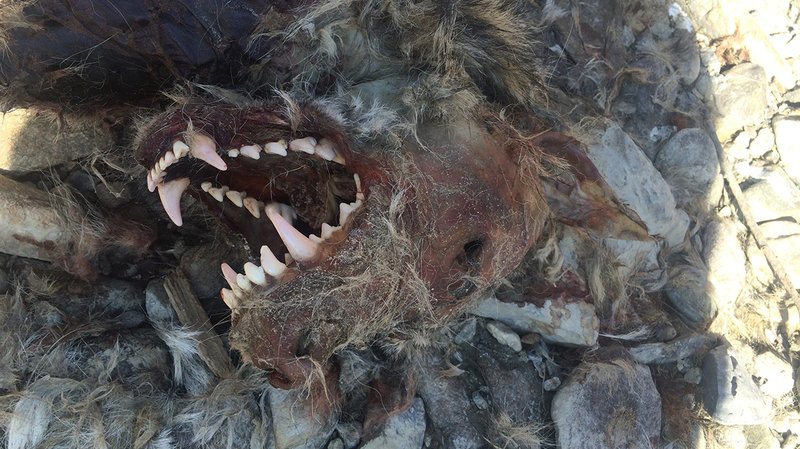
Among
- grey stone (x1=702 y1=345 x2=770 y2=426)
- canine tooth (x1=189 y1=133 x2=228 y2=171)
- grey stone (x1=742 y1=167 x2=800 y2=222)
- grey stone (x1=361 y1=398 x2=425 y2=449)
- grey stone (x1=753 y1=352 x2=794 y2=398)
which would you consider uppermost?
canine tooth (x1=189 y1=133 x2=228 y2=171)

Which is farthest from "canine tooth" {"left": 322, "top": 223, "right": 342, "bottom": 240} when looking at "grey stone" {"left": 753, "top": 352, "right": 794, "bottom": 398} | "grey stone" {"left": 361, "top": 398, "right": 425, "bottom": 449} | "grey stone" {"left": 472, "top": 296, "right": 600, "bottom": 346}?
"grey stone" {"left": 753, "top": 352, "right": 794, "bottom": 398}

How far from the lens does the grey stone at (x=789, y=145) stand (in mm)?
3805

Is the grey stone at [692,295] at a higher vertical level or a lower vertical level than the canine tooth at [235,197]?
lower

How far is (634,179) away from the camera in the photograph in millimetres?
3029

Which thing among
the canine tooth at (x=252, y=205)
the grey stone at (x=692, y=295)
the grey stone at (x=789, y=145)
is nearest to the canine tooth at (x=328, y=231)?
the canine tooth at (x=252, y=205)

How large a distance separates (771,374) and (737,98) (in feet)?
5.37

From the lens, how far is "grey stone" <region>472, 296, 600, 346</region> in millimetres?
2830

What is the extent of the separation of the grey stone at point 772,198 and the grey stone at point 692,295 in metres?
0.70

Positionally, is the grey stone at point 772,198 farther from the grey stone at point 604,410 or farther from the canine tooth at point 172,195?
the canine tooth at point 172,195

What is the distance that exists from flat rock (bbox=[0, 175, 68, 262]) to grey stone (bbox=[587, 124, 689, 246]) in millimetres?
2318

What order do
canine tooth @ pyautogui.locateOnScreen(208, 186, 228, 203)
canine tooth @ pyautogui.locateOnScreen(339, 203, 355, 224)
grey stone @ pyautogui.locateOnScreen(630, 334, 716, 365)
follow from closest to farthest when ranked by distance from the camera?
canine tooth @ pyautogui.locateOnScreen(339, 203, 355, 224), canine tooth @ pyautogui.locateOnScreen(208, 186, 228, 203), grey stone @ pyautogui.locateOnScreen(630, 334, 716, 365)

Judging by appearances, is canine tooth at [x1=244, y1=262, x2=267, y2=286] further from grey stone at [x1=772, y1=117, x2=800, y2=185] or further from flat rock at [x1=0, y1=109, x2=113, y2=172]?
grey stone at [x1=772, y1=117, x2=800, y2=185]

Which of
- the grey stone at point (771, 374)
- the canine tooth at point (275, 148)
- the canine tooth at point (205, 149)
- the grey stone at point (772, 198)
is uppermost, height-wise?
the canine tooth at point (205, 149)

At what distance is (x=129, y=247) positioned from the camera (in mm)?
2541
